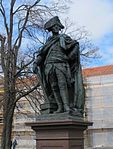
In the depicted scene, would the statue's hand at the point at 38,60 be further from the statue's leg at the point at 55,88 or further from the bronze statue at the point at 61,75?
the statue's leg at the point at 55,88

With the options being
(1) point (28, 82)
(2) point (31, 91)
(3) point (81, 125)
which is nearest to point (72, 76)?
(3) point (81, 125)

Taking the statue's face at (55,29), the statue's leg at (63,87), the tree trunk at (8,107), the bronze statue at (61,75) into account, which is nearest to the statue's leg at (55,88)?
the bronze statue at (61,75)

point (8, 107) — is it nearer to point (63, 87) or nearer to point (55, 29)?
point (55, 29)

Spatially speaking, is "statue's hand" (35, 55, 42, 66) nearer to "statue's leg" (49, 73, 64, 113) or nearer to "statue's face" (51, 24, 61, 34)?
"statue's leg" (49, 73, 64, 113)

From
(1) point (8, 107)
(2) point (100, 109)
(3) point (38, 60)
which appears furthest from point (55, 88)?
(2) point (100, 109)

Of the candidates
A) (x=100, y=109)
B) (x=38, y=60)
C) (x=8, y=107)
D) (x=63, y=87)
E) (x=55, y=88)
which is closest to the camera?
(x=63, y=87)

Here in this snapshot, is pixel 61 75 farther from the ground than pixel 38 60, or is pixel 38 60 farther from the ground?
pixel 38 60

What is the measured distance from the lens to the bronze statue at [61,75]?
681 centimetres

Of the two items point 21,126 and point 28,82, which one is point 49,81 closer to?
point 28,82

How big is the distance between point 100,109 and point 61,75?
3127cm

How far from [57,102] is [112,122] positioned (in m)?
30.8

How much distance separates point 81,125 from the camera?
6641mm

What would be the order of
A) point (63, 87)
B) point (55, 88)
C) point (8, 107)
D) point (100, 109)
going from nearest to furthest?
point (63, 87)
point (55, 88)
point (8, 107)
point (100, 109)

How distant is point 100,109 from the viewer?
3766 cm
